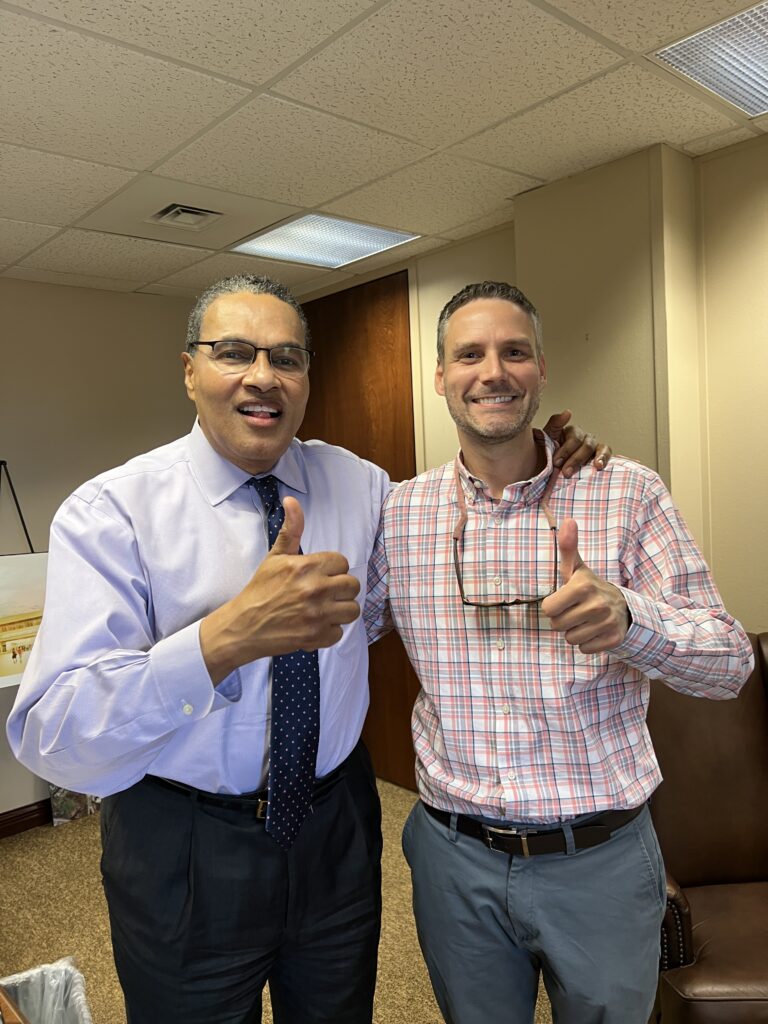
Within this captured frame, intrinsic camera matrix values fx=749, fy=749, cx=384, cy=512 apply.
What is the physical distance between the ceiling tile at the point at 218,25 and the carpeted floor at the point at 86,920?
2620mm

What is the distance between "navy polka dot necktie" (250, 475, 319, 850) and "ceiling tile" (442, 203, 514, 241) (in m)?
2.19

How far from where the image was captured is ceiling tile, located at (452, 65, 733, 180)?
200 centimetres

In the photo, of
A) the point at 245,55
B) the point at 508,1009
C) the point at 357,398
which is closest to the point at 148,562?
the point at 508,1009

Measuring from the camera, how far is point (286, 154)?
2312 millimetres

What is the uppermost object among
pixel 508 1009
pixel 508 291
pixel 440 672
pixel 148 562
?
pixel 508 291

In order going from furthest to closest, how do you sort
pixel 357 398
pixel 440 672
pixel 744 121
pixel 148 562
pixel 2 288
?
pixel 357 398, pixel 2 288, pixel 744 121, pixel 440 672, pixel 148 562

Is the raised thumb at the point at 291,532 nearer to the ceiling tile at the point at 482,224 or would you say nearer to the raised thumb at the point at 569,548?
the raised thumb at the point at 569,548

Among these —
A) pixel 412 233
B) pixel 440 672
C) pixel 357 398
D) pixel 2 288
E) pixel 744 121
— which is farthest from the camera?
pixel 357 398

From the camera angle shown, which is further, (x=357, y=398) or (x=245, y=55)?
(x=357, y=398)

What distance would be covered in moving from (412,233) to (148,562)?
2305 mm

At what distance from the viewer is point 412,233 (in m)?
3.16

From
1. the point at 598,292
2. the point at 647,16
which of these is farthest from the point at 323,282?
the point at 647,16

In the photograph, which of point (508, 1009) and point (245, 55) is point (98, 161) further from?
point (508, 1009)

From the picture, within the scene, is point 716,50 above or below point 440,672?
above
